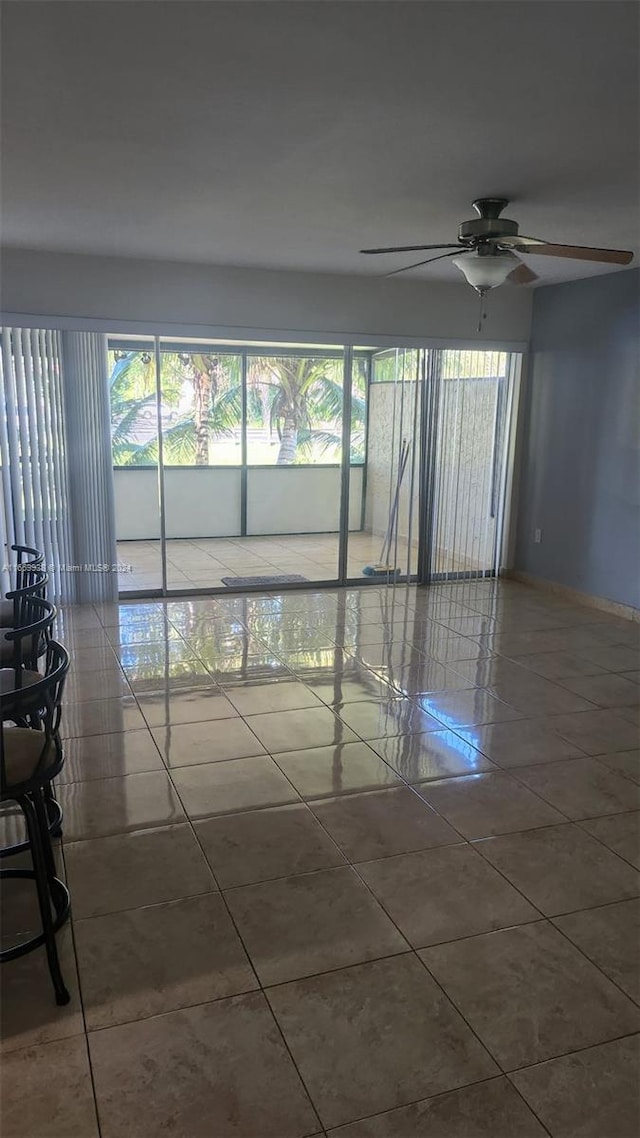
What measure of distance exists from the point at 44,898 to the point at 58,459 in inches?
161

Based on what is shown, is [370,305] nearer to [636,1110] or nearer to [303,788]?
[303,788]

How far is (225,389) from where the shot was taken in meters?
7.94

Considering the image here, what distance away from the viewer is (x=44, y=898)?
2.04 metres

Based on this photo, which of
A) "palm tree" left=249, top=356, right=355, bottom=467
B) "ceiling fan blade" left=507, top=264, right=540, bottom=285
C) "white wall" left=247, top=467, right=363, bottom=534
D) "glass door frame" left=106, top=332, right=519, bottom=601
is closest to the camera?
"ceiling fan blade" left=507, top=264, right=540, bottom=285

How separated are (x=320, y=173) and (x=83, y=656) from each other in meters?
2.98

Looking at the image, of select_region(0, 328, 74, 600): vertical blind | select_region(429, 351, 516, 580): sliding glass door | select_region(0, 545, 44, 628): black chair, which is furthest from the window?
select_region(0, 545, 44, 628): black chair

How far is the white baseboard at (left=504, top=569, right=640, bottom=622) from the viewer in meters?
5.71

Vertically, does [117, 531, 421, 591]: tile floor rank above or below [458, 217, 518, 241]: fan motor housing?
below

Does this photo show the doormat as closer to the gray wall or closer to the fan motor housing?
the gray wall

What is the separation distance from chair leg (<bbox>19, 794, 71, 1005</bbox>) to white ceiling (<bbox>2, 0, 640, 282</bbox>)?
2050 millimetres

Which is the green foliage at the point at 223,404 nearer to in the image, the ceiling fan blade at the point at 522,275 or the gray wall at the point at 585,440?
the gray wall at the point at 585,440

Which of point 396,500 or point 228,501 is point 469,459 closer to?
point 396,500

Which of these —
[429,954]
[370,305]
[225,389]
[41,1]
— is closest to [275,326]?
[370,305]

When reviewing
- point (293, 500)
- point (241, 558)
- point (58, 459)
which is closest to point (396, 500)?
point (241, 558)
